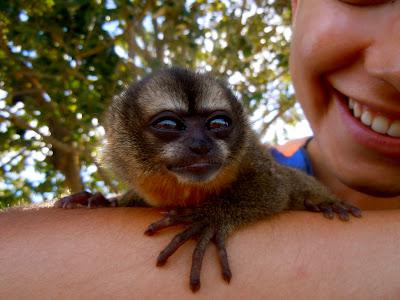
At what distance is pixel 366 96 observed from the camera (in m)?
2.29

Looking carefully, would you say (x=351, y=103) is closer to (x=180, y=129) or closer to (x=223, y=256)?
(x=180, y=129)

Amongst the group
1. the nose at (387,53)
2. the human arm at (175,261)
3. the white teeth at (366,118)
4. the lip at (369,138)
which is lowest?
the human arm at (175,261)

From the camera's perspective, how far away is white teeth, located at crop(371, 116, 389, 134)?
2354mm

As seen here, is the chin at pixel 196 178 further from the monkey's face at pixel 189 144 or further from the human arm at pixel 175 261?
the human arm at pixel 175 261

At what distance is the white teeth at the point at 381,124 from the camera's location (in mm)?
2354

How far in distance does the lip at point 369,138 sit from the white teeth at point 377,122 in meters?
0.02

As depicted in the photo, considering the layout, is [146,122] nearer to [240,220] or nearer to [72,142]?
[240,220]

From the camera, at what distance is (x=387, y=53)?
2078 mm

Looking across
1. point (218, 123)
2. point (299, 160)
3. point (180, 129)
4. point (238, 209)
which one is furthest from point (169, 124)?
point (299, 160)

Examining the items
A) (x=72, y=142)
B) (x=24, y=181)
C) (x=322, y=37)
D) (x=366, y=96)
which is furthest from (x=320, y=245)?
(x=24, y=181)

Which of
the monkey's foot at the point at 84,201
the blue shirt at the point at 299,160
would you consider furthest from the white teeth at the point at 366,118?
the monkey's foot at the point at 84,201

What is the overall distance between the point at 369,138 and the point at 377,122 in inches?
3.7

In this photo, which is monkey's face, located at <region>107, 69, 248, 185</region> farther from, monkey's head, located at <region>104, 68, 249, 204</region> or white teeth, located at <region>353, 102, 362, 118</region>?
white teeth, located at <region>353, 102, 362, 118</region>

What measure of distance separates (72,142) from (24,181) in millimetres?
929
